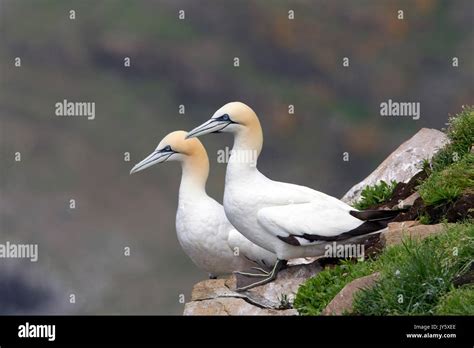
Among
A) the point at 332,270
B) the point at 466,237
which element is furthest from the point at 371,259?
the point at 466,237

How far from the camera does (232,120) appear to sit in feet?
73.0

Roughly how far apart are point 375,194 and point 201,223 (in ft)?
9.96

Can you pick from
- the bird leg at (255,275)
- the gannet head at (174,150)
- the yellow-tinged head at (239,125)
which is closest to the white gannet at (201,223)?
the gannet head at (174,150)

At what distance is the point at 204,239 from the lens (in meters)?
23.5

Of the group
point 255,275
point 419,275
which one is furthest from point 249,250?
point 419,275

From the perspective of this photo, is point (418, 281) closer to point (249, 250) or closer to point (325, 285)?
point (325, 285)

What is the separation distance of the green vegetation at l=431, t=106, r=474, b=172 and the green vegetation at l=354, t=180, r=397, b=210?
113 cm

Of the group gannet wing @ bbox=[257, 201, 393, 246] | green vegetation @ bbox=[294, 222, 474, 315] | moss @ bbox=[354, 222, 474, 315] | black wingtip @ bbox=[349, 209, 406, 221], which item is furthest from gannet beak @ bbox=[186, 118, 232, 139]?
moss @ bbox=[354, 222, 474, 315]

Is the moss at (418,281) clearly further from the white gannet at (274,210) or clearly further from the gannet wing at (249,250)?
the gannet wing at (249,250)

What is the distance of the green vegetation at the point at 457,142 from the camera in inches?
931

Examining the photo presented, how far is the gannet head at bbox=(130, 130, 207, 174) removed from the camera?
79.7ft
